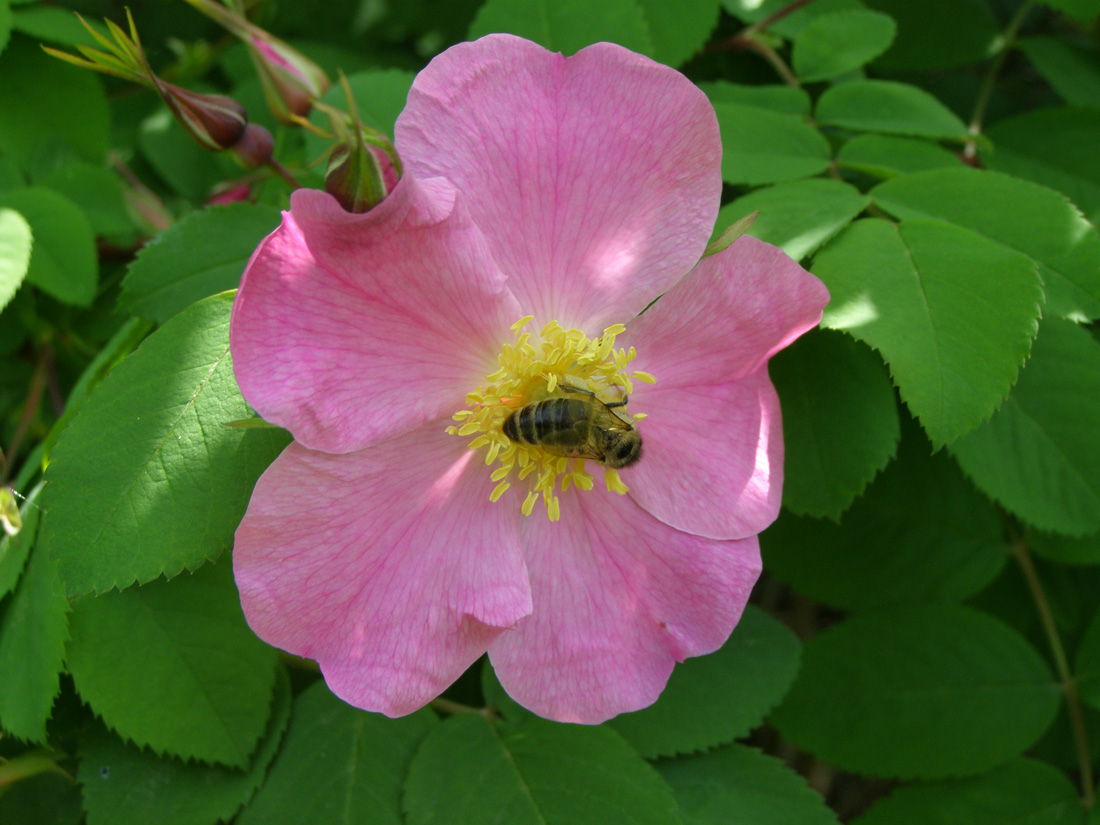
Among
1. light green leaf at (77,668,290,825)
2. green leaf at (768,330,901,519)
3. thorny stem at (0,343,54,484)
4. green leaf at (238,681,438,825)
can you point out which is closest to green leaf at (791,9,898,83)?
green leaf at (768,330,901,519)

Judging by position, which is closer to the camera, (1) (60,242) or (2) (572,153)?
(2) (572,153)

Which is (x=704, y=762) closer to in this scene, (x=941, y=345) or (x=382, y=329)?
(x=941, y=345)

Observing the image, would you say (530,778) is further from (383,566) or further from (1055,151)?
(1055,151)

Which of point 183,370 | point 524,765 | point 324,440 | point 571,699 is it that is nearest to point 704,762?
A: point 524,765

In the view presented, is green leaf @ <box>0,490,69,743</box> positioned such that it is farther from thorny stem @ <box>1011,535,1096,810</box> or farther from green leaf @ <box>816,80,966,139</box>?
thorny stem @ <box>1011,535,1096,810</box>

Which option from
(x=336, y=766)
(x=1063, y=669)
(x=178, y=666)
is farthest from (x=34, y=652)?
(x=1063, y=669)

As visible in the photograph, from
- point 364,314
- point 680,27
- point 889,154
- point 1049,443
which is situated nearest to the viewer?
point 364,314
